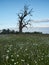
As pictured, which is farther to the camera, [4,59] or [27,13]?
[27,13]

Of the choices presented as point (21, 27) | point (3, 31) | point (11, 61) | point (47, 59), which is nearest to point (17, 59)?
point (11, 61)

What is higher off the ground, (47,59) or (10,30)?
(47,59)

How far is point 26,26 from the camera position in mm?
67562

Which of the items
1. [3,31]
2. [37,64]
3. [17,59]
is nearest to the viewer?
[37,64]

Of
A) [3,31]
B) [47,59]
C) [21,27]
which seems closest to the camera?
[47,59]

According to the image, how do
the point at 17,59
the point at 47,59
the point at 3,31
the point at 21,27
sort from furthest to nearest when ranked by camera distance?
the point at 21,27 → the point at 3,31 → the point at 47,59 → the point at 17,59

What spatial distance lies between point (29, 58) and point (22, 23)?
57263 mm

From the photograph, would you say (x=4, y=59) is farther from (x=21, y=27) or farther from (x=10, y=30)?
→ (x=21, y=27)

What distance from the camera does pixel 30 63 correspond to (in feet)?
32.8

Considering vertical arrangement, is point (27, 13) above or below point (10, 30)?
above

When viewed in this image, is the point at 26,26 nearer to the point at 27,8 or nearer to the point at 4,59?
the point at 27,8

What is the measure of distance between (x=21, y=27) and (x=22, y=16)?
164 inches

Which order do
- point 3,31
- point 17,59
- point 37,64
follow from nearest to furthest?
point 37,64, point 17,59, point 3,31

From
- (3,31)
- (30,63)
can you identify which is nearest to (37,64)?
(30,63)
